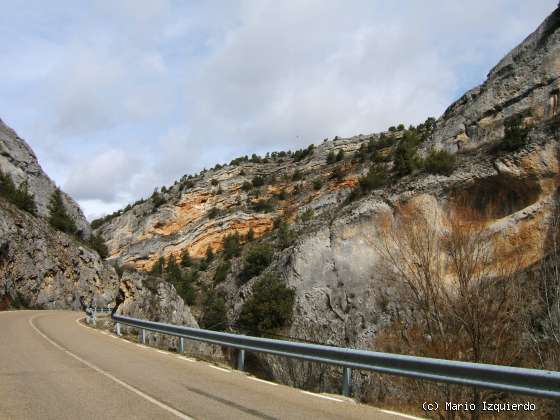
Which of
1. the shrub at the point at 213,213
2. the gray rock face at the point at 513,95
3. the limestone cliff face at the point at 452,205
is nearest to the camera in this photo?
the limestone cliff face at the point at 452,205

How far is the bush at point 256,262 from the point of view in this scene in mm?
44656

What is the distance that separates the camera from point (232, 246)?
214 ft

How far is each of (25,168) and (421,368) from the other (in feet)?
231

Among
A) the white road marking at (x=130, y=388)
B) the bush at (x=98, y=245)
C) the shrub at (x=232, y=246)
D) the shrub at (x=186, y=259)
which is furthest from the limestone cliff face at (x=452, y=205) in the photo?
the bush at (x=98, y=245)

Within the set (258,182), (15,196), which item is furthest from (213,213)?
(15,196)

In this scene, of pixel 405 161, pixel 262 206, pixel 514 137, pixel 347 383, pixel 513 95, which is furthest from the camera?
pixel 262 206

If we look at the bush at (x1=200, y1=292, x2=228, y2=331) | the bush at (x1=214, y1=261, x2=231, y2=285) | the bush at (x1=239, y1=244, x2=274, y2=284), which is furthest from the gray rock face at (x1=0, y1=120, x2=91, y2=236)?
the bush at (x1=200, y1=292, x2=228, y2=331)

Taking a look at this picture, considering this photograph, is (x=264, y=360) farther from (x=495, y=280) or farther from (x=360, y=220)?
(x=360, y=220)

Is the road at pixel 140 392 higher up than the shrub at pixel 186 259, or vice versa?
the shrub at pixel 186 259

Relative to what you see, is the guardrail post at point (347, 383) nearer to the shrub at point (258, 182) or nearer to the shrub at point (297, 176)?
the shrub at point (297, 176)

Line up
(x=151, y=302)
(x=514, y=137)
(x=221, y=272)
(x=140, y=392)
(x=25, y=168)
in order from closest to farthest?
(x=140, y=392) < (x=151, y=302) < (x=514, y=137) < (x=221, y=272) < (x=25, y=168)

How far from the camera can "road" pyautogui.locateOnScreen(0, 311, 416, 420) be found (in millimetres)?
6953

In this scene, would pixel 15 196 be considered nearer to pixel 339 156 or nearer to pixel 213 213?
pixel 213 213

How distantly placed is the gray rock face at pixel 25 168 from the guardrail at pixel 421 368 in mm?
60757
